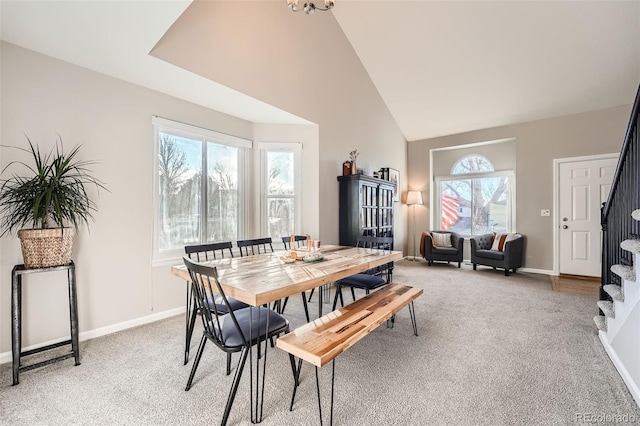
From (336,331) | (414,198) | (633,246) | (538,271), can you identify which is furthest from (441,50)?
(336,331)

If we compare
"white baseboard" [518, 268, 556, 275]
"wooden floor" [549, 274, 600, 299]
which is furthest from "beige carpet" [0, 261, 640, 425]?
"white baseboard" [518, 268, 556, 275]

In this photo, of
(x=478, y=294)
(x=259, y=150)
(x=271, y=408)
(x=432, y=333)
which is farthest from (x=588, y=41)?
(x=271, y=408)

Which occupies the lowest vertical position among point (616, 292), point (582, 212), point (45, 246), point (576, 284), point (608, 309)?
point (576, 284)

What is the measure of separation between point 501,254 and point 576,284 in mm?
1038

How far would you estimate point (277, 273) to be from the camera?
195cm

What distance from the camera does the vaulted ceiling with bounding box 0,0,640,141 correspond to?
6.63ft

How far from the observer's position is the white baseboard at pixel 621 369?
169 cm

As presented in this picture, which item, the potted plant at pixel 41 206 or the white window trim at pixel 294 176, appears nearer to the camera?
the potted plant at pixel 41 206

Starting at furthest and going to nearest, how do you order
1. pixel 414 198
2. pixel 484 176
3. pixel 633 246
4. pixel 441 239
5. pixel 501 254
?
pixel 414 198, pixel 484 176, pixel 441 239, pixel 501 254, pixel 633 246

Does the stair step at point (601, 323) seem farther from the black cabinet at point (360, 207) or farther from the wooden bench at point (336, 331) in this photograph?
the black cabinet at point (360, 207)

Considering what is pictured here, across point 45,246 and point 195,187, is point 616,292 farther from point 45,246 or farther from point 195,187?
point 45,246

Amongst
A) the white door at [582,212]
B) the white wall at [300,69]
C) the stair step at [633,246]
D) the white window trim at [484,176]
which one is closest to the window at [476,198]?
the white window trim at [484,176]

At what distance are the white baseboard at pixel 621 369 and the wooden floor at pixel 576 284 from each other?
69.0 inches

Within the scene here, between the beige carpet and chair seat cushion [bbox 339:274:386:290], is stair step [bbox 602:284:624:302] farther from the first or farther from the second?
chair seat cushion [bbox 339:274:386:290]
